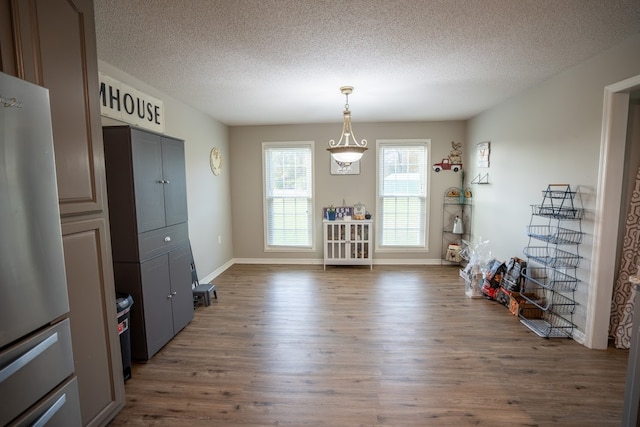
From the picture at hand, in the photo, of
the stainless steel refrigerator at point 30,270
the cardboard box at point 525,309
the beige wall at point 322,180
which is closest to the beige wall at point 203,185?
the beige wall at point 322,180

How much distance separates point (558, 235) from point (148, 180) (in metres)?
3.66

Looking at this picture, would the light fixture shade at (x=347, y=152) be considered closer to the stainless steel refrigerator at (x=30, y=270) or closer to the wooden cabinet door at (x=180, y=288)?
the wooden cabinet door at (x=180, y=288)

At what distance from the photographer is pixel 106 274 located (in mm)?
1624

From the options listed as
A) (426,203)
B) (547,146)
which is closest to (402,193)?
(426,203)

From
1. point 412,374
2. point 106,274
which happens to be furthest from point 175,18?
point 412,374

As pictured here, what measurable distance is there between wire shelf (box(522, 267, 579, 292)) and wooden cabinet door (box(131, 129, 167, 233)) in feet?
11.3

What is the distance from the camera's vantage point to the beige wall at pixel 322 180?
4824mm

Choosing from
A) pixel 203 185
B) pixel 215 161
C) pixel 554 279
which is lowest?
pixel 554 279

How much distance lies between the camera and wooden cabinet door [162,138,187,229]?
2514mm

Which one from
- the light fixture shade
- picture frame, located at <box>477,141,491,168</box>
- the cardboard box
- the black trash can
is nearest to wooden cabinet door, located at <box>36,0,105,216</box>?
the black trash can

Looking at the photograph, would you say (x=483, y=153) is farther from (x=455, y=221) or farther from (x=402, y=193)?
(x=402, y=193)

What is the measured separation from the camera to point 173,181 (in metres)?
2.62

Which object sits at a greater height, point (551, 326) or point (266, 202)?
point (266, 202)

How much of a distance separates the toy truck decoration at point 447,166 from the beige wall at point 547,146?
54cm
